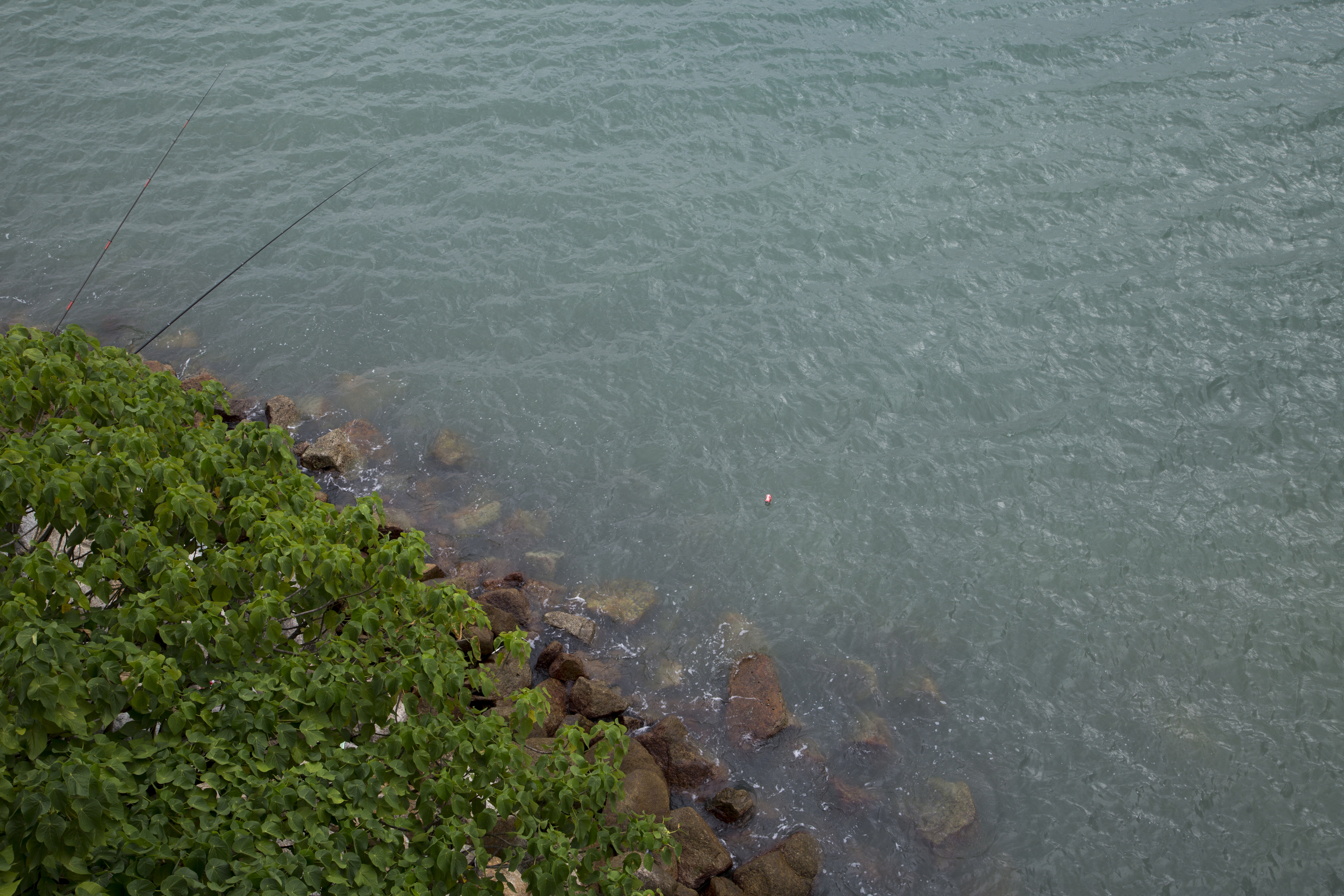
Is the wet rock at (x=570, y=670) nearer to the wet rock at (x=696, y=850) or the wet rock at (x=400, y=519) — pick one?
the wet rock at (x=696, y=850)

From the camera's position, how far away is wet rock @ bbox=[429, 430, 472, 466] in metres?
12.6

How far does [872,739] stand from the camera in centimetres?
956

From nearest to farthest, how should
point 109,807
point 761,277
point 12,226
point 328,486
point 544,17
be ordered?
point 109,807 → point 328,486 → point 761,277 → point 12,226 → point 544,17

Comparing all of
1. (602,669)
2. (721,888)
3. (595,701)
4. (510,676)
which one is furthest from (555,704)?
(721,888)

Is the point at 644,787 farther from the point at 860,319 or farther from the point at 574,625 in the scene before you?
the point at 860,319

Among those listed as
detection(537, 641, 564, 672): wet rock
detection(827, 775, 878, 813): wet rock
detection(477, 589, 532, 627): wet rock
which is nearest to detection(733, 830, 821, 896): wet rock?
detection(827, 775, 878, 813): wet rock

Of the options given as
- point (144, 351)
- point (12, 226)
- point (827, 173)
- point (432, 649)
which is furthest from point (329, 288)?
point (432, 649)

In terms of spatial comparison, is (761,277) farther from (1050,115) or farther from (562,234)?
(1050,115)

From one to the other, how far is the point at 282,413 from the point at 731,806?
8175 mm

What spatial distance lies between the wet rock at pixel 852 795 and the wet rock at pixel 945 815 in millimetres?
408

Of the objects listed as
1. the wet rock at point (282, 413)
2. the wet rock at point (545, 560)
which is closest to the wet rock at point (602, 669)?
the wet rock at point (545, 560)

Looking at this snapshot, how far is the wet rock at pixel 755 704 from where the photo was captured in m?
9.55

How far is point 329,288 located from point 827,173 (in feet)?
29.0

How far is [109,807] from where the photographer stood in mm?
4688
